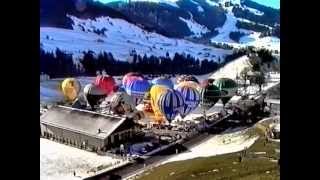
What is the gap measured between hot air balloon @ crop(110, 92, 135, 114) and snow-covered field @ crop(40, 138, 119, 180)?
15 cm

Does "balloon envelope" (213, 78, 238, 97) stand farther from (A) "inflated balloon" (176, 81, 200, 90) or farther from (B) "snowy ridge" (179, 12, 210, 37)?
(B) "snowy ridge" (179, 12, 210, 37)

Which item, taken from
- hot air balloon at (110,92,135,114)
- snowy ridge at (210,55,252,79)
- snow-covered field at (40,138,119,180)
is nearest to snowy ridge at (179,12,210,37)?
snowy ridge at (210,55,252,79)

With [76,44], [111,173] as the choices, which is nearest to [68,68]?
[76,44]

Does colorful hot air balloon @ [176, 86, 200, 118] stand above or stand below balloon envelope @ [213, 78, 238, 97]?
below

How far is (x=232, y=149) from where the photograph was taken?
5.52 feet

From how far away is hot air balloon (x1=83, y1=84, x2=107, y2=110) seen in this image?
1643mm

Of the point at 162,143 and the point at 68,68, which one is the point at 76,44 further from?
the point at 162,143

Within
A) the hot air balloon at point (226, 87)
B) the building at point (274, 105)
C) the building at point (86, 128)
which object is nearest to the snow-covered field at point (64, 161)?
the building at point (86, 128)

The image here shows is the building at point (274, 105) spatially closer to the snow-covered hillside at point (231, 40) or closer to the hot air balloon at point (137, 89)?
the snow-covered hillside at point (231, 40)

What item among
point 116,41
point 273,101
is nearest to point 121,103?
point 116,41

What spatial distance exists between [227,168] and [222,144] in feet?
0.24

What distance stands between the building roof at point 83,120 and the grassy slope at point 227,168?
18 centimetres

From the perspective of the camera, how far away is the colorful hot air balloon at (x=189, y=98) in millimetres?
1676
